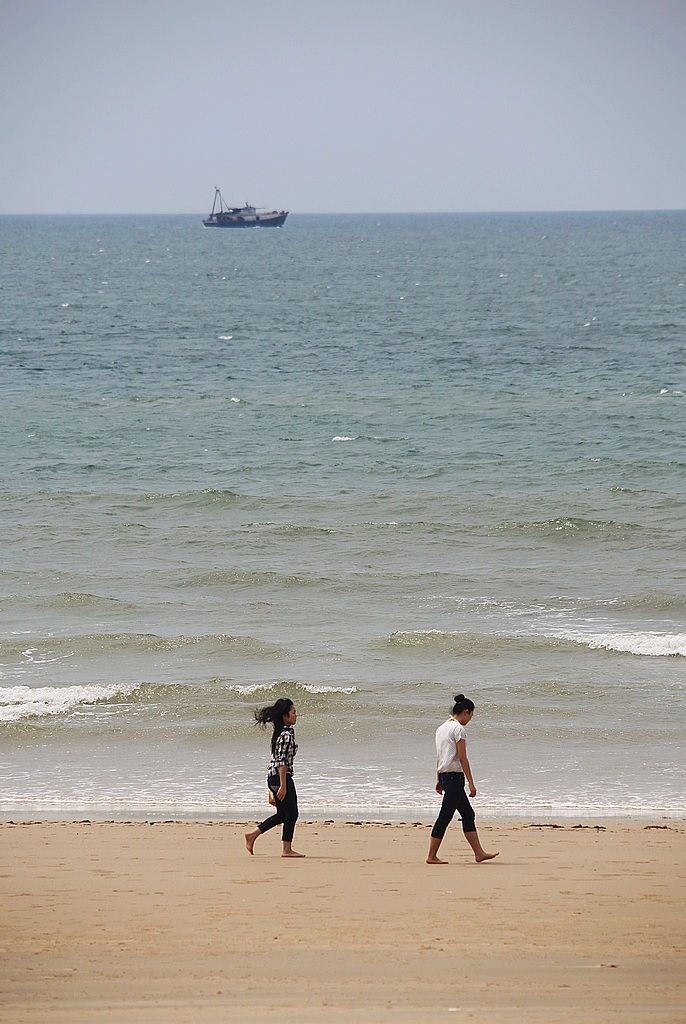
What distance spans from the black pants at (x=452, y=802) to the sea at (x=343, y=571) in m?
2.12

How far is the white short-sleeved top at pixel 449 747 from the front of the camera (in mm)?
8875

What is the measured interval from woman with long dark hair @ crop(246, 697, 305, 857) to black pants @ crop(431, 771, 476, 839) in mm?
1162

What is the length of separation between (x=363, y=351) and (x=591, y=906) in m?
43.8

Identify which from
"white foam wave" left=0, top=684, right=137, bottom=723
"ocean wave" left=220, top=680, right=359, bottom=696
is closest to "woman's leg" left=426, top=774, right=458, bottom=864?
"ocean wave" left=220, top=680, right=359, bottom=696

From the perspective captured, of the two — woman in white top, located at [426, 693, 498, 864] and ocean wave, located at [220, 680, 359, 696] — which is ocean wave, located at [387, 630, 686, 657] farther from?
woman in white top, located at [426, 693, 498, 864]

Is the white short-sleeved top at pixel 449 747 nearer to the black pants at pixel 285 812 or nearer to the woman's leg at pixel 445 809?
the woman's leg at pixel 445 809

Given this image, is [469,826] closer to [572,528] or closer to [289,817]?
[289,817]

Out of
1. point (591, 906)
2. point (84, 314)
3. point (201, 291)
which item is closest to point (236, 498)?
point (591, 906)

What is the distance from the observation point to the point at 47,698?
14.7 m

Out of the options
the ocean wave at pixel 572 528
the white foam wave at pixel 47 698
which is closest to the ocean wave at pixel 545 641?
the white foam wave at pixel 47 698

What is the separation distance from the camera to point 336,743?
1355 centimetres

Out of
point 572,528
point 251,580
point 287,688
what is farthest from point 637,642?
point 572,528

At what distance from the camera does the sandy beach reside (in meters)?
6.41

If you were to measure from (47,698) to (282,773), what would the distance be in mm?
6308
